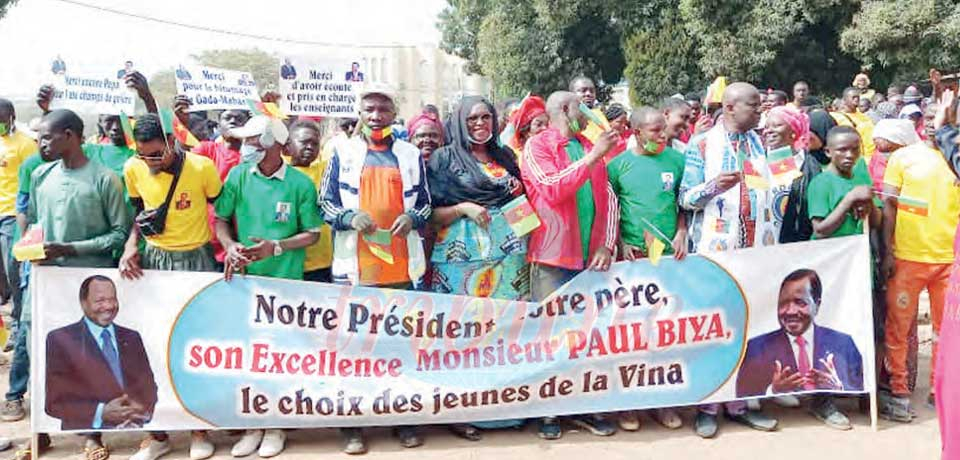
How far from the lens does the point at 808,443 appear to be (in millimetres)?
4543

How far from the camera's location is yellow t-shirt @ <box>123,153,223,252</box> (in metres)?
4.33

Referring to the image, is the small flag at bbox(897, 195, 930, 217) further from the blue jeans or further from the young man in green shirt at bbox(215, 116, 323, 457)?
the blue jeans

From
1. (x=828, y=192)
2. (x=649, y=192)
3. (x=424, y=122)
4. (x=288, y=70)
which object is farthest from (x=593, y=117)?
(x=288, y=70)

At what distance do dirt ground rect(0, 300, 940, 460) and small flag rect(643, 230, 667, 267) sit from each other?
1.00 m

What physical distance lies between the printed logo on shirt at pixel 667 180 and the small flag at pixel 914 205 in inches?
56.1

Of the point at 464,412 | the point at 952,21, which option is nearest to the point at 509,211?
the point at 464,412

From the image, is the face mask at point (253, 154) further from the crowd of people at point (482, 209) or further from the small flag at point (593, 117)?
the small flag at point (593, 117)

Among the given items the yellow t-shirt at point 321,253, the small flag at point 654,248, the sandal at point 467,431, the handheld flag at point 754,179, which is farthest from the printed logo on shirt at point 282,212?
the handheld flag at point 754,179

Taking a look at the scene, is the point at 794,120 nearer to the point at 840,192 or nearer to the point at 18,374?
the point at 840,192

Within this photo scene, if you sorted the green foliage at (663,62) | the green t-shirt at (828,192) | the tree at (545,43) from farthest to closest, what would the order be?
1. the tree at (545,43)
2. the green foliage at (663,62)
3. the green t-shirt at (828,192)

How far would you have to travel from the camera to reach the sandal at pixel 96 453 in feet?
14.4

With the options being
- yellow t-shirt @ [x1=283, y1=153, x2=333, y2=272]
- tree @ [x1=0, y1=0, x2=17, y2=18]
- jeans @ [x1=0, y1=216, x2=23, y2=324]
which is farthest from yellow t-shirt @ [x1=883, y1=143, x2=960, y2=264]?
tree @ [x1=0, y1=0, x2=17, y2=18]

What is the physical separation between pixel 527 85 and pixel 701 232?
23377mm

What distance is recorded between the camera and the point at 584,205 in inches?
183
